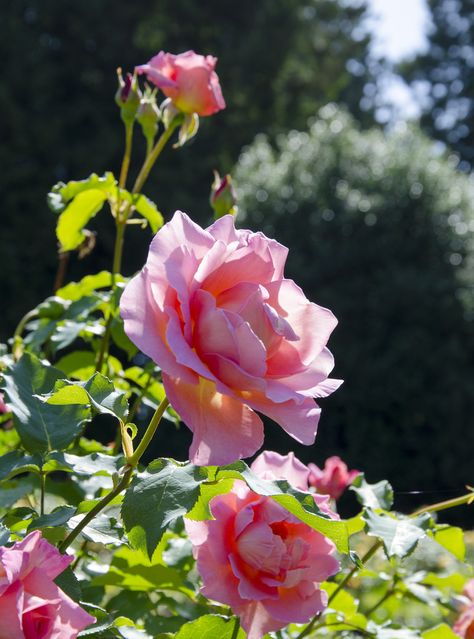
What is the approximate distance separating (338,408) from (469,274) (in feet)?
4.75

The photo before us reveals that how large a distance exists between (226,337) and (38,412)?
262 mm

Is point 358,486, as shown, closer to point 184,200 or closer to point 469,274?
point 469,274

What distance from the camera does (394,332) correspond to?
683 cm

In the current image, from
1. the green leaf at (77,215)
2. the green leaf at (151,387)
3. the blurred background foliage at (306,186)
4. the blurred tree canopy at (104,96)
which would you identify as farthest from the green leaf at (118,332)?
the blurred tree canopy at (104,96)

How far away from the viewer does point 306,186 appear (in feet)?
24.9

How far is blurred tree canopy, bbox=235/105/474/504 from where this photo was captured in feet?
21.6

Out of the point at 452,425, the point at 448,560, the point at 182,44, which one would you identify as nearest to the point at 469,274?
the point at 452,425

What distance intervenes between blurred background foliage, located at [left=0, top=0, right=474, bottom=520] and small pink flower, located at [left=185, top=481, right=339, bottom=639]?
5835 millimetres

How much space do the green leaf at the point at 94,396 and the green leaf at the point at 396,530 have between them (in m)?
0.25

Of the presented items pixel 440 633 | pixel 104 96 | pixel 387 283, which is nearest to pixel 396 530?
pixel 440 633

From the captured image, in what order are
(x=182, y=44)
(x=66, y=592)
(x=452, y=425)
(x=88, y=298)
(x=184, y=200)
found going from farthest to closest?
(x=182, y=44), (x=184, y=200), (x=452, y=425), (x=88, y=298), (x=66, y=592)

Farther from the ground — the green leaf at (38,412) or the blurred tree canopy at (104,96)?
the green leaf at (38,412)

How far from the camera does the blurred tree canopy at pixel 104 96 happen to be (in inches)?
390

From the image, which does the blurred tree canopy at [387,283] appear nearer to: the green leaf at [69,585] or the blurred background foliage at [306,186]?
the blurred background foliage at [306,186]
